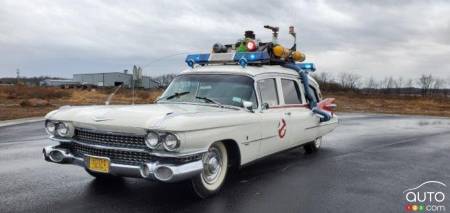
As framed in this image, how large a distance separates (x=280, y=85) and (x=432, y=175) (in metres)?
3.05

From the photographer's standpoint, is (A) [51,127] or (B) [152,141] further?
(A) [51,127]

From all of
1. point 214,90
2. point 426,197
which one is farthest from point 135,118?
point 426,197

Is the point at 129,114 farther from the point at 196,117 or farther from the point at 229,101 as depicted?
the point at 229,101

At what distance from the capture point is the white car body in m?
5.25

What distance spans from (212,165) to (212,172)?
0.11m

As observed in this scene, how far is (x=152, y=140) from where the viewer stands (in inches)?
206

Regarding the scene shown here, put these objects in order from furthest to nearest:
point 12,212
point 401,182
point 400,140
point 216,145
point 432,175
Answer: point 400,140 → point 432,175 → point 401,182 → point 216,145 → point 12,212

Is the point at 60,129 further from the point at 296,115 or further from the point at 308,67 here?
the point at 308,67

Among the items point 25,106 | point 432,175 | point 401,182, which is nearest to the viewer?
point 401,182

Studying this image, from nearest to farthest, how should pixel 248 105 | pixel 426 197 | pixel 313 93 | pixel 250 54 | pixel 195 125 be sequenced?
pixel 195 125 → pixel 426 197 → pixel 248 105 → pixel 250 54 → pixel 313 93

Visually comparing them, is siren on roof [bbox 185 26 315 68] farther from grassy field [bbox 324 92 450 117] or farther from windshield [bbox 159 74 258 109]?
grassy field [bbox 324 92 450 117]

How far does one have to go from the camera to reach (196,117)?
18.1 ft

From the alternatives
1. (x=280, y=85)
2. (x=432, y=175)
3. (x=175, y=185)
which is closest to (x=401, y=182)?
(x=432, y=175)

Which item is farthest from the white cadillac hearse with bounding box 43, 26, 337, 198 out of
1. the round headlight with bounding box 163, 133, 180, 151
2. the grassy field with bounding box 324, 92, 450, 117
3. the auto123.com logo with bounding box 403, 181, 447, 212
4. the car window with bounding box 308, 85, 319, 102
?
the grassy field with bounding box 324, 92, 450, 117
